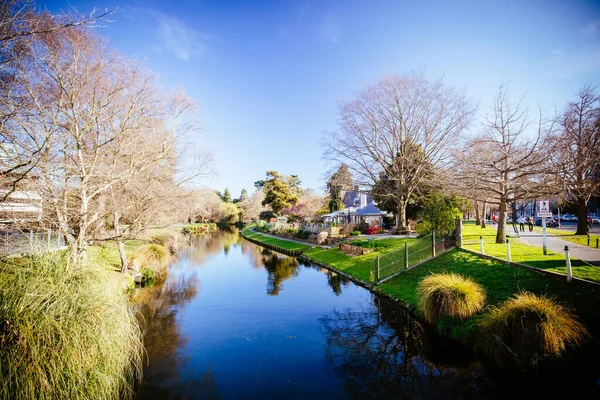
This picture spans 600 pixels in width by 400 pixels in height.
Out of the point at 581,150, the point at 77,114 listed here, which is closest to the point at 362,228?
the point at 581,150

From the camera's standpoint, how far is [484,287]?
10.4 meters

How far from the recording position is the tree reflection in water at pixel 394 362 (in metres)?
6.82

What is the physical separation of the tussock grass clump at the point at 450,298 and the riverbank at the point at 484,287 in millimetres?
239

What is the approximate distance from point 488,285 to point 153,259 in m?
19.2

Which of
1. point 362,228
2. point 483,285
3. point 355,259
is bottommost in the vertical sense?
point 355,259

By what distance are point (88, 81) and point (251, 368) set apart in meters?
11.5

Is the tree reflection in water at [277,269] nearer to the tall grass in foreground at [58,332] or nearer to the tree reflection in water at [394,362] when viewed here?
the tree reflection in water at [394,362]

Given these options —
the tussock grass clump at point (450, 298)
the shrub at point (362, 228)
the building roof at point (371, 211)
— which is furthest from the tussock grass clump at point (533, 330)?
the building roof at point (371, 211)

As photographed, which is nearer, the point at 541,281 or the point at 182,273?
the point at 541,281

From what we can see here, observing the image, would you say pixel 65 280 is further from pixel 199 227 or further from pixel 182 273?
pixel 199 227

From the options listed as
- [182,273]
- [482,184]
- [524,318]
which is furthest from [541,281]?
[182,273]

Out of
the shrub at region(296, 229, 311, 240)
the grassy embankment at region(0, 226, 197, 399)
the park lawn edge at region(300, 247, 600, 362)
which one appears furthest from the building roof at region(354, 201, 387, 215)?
the grassy embankment at region(0, 226, 197, 399)

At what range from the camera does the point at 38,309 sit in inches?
183

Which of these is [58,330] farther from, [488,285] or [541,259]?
[541,259]
